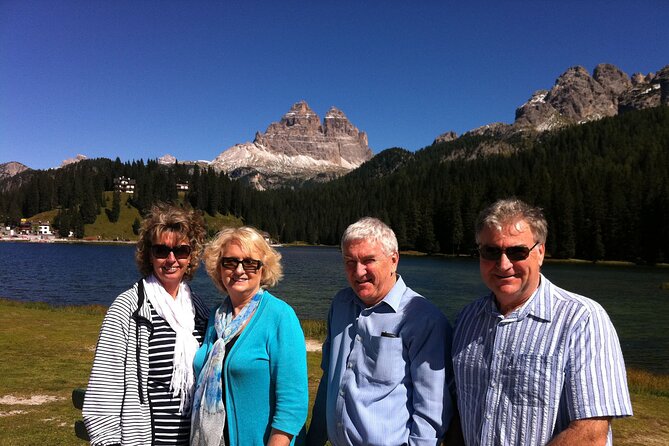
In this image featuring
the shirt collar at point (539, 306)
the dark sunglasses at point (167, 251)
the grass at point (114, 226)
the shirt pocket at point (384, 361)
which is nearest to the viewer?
the shirt collar at point (539, 306)

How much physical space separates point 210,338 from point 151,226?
1.22 metres

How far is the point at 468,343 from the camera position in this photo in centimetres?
336

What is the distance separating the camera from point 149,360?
3.78 meters

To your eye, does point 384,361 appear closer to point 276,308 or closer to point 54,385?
point 276,308

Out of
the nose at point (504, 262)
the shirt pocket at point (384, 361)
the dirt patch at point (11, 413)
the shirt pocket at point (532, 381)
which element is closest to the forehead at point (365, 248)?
the shirt pocket at point (384, 361)

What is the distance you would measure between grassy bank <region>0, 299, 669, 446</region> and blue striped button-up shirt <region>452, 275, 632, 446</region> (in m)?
7.50

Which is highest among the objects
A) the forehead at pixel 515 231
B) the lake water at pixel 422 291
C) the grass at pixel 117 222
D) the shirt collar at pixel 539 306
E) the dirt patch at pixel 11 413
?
the grass at pixel 117 222

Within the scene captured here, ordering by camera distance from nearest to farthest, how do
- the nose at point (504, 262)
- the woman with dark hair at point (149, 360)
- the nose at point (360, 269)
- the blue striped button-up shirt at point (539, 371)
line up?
Answer: 1. the blue striped button-up shirt at point (539, 371)
2. the nose at point (504, 262)
3. the woman with dark hair at point (149, 360)
4. the nose at point (360, 269)

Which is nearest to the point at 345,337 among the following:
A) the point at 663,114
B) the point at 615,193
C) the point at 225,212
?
the point at 615,193

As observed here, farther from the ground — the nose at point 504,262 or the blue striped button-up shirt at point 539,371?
the nose at point 504,262

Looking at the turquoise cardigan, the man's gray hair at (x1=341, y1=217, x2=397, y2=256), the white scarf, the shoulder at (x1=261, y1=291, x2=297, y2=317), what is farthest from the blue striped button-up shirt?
the white scarf

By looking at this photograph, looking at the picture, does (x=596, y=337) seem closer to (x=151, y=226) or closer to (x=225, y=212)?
(x=151, y=226)

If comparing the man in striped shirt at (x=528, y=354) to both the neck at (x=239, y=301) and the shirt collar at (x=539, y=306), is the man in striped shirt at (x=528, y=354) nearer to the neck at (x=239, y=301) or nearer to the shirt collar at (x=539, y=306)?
the shirt collar at (x=539, y=306)

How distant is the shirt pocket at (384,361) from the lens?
3512mm
